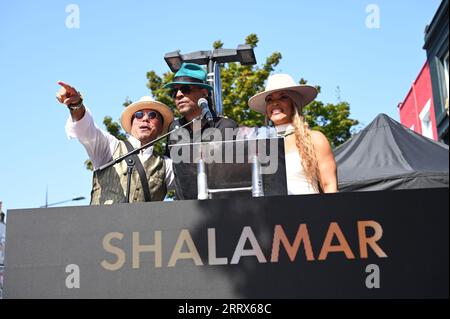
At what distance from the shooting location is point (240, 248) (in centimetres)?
238

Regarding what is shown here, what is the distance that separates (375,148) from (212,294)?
252 inches

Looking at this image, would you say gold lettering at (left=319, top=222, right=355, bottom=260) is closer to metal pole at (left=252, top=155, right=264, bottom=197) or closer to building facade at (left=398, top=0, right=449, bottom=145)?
metal pole at (left=252, top=155, right=264, bottom=197)

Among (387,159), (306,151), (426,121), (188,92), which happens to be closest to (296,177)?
(306,151)

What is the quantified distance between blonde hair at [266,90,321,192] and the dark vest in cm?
92

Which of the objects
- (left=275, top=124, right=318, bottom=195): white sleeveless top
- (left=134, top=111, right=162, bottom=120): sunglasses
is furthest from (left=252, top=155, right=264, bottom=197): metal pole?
(left=134, top=111, right=162, bottom=120): sunglasses

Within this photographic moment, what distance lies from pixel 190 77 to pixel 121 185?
0.92 metres

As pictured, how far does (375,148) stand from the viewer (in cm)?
834

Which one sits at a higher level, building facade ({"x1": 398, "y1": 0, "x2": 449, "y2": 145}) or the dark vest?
building facade ({"x1": 398, "y1": 0, "x2": 449, "y2": 145})

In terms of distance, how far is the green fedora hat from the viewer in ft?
13.0

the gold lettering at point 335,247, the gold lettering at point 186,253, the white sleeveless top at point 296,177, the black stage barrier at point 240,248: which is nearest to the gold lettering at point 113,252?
the black stage barrier at point 240,248

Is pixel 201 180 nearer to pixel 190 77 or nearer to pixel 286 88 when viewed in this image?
pixel 286 88

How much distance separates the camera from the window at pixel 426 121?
1758cm

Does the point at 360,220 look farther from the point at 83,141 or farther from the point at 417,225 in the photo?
the point at 83,141
